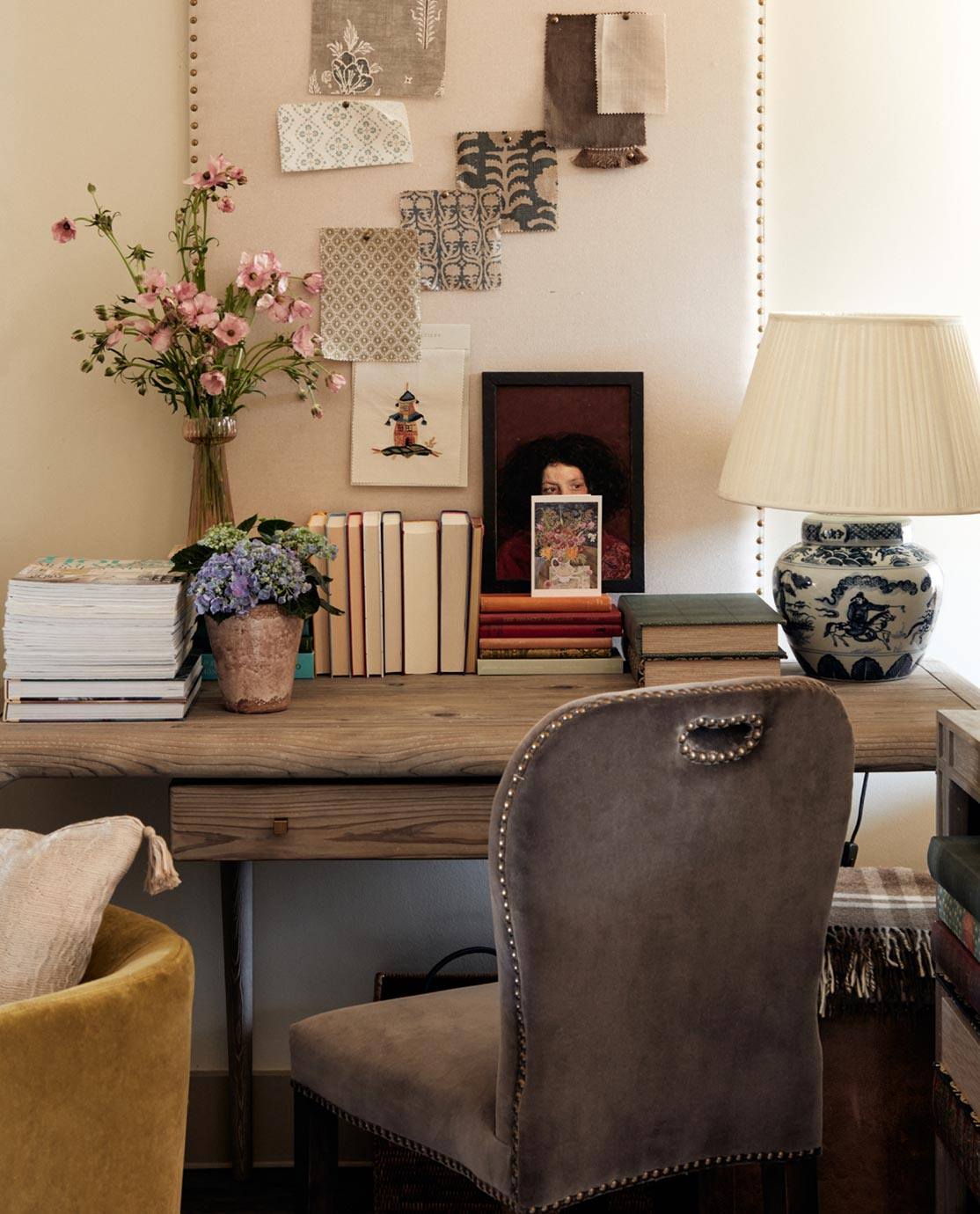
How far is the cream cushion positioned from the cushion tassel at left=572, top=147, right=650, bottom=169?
128 cm

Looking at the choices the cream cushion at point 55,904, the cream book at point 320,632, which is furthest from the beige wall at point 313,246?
the cream cushion at point 55,904

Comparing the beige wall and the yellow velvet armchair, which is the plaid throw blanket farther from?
the yellow velvet armchair

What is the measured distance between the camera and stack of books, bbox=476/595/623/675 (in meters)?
2.06

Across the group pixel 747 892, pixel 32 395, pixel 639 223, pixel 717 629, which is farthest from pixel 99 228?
pixel 747 892

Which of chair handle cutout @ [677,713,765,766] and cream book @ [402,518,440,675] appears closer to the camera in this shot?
chair handle cutout @ [677,713,765,766]

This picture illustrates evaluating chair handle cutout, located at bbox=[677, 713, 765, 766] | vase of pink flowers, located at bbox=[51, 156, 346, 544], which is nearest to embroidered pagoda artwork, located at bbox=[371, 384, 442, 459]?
vase of pink flowers, located at bbox=[51, 156, 346, 544]

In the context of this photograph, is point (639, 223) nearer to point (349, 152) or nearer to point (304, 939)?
point (349, 152)

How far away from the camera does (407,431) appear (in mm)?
2182

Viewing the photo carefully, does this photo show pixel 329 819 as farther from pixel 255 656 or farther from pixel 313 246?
pixel 313 246

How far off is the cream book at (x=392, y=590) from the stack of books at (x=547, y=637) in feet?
0.42

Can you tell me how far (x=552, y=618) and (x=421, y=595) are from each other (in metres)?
0.21

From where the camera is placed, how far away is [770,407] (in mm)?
1902

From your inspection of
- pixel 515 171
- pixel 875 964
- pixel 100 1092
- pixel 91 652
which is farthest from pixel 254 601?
pixel 875 964

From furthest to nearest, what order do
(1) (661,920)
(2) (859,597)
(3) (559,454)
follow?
1. (3) (559,454)
2. (2) (859,597)
3. (1) (661,920)
